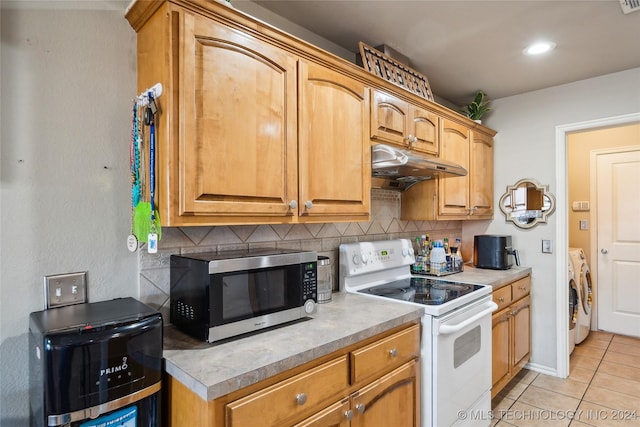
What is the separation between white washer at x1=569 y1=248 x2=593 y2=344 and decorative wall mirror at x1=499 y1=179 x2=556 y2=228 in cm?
91

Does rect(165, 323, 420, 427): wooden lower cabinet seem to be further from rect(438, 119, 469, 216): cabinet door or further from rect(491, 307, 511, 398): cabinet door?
rect(438, 119, 469, 216): cabinet door

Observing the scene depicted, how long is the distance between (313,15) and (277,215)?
3.75 ft

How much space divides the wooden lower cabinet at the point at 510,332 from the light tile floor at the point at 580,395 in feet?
0.48

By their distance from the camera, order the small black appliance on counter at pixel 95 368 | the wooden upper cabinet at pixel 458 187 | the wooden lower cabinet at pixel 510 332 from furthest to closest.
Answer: the wooden upper cabinet at pixel 458 187 → the wooden lower cabinet at pixel 510 332 → the small black appliance on counter at pixel 95 368

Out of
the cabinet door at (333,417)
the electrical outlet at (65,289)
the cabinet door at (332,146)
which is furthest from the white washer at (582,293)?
the electrical outlet at (65,289)

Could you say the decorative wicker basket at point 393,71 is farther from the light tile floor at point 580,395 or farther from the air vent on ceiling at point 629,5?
the light tile floor at point 580,395

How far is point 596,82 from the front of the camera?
2.72 meters

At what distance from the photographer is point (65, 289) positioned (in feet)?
4.02

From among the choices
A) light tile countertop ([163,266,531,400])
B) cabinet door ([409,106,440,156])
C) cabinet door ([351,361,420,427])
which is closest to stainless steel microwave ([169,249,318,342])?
light tile countertop ([163,266,531,400])

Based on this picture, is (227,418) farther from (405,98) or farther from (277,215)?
(405,98)

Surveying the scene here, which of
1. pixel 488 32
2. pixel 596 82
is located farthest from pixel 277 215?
pixel 596 82

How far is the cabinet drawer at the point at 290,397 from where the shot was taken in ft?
3.32

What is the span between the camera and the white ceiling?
1.79 metres

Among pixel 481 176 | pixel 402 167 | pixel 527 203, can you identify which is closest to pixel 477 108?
pixel 481 176
